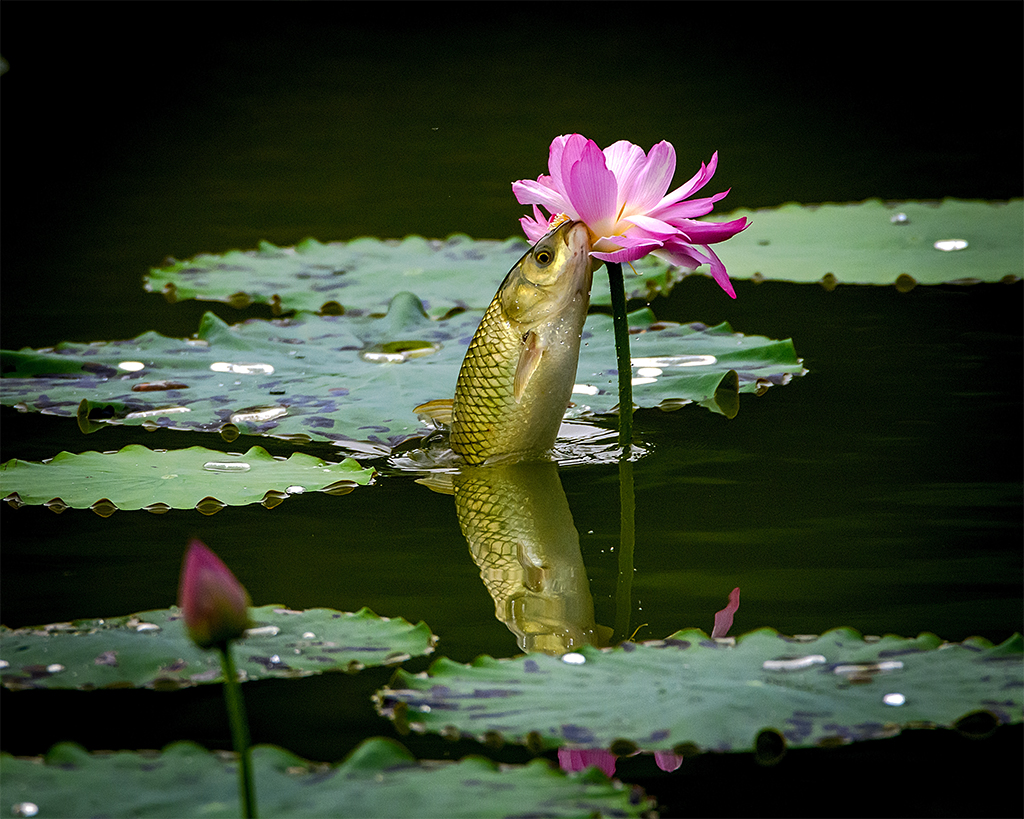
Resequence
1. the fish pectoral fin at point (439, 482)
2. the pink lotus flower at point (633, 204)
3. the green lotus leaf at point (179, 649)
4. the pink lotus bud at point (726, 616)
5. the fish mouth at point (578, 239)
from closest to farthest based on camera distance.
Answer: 1. the green lotus leaf at point (179, 649)
2. the pink lotus bud at point (726, 616)
3. the pink lotus flower at point (633, 204)
4. the fish mouth at point (578, 239)
5. the fish pectoral fin at point (439, 482)

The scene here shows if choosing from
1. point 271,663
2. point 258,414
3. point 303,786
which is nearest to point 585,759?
point 303,786

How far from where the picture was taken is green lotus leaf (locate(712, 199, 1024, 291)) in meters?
3.49

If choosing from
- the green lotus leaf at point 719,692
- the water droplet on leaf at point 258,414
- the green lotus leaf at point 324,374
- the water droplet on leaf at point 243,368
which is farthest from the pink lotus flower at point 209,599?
the water droplet on leaf at point 243,368

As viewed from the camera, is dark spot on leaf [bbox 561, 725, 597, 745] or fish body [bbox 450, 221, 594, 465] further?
fish body [bbox 450, 221, 594, 465]

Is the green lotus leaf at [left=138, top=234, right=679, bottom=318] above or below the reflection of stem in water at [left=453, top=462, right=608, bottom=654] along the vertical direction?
above

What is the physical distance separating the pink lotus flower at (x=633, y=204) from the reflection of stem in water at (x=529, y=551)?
45 centimetres

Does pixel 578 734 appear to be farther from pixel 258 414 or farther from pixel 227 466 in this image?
pixel 258 414

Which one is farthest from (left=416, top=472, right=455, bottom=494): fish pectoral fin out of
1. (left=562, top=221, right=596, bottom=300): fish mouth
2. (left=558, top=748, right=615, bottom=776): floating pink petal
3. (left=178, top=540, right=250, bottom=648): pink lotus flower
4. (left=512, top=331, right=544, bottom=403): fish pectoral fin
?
(left=178, top=540, right=250, bottom=648): pink lotus flower

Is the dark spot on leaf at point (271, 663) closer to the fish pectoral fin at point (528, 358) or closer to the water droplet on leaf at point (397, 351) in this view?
the fish pectoral fin at point (528, 358)

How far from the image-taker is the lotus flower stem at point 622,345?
2090mm

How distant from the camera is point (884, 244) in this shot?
149 inches

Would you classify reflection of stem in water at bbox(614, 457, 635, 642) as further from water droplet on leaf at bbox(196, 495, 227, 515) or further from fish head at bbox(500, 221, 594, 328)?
water droplet on leaf at bbox(196, 495, 227, 515)

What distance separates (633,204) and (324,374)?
0.95 meters

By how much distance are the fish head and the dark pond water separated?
1.10 ft
